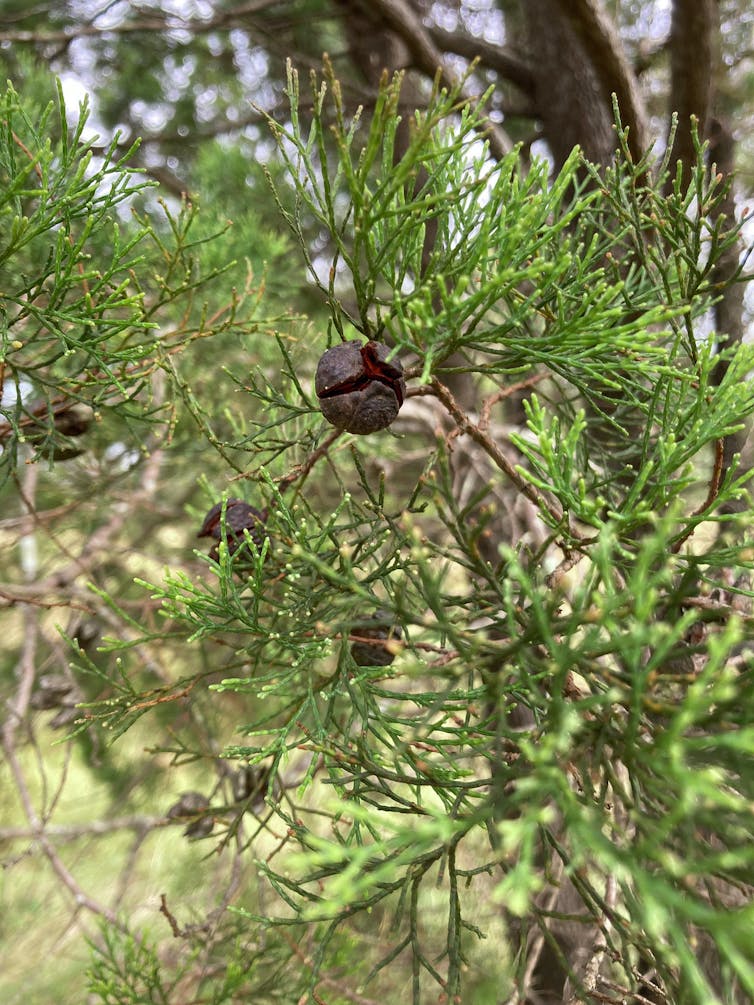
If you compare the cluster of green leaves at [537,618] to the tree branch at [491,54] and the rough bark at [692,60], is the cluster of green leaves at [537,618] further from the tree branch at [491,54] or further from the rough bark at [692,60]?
the tree branch at [491,54]

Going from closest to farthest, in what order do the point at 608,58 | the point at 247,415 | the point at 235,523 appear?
the point at 235,523 < the point at 608,58 < the point at 247,415

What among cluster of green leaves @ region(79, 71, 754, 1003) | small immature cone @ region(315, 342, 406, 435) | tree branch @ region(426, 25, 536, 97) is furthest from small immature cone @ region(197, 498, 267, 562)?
tree branch @ region(426, 25, 536, 97)

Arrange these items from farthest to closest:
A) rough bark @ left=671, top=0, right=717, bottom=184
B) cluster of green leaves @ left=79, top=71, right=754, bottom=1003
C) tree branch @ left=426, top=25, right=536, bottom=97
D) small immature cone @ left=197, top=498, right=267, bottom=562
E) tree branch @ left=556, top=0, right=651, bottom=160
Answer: tree branch @ left=426, top=25, right=536, bottom=97 → rough bark @ left=671, top=0, right=717, bottom=184 → tree branch @ left=556, top=0, right=651, bottom=160 → small immature cone @ left=197, top=498, right=267, bottom=562 → cluster of green leaves @ left=79, top=71, right=754, bottom=1003

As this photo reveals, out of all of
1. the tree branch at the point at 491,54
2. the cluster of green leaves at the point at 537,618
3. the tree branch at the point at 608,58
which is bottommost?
the cluster of green leaves at the point at 537,618

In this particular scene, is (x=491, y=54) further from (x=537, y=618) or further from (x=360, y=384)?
(x=537, y=618)

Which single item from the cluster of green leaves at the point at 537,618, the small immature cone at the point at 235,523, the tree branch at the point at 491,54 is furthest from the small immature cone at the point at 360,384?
the tree branch at the point at 491,54

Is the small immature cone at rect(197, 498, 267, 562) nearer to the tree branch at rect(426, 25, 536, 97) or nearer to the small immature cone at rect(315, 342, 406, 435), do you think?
the small immature cone at rect(315, 342, 406, 435)

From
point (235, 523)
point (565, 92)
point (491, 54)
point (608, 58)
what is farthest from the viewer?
point (491, 54)

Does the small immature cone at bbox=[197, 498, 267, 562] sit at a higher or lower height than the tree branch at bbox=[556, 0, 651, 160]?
lower

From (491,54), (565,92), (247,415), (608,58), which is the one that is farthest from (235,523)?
(247,415)

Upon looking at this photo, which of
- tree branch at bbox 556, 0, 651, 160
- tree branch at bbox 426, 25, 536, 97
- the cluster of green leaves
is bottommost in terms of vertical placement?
the cluster of green leaves
